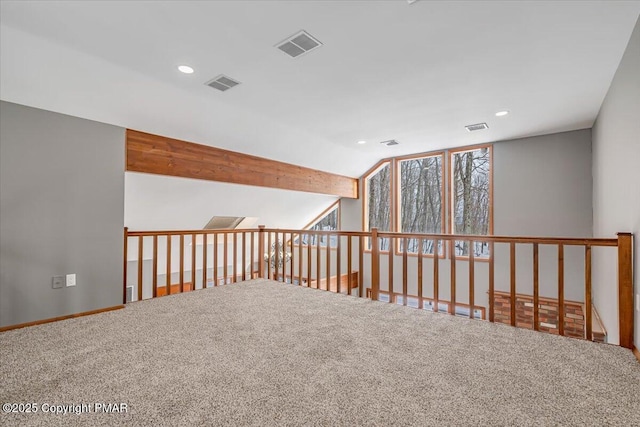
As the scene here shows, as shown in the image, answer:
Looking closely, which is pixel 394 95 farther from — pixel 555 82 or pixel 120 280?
pixel 120 280

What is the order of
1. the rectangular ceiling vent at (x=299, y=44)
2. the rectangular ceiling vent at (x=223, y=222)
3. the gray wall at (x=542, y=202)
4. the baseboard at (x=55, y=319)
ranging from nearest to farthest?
the rectangular ceiling vent at (x=299, y=44), the baseboard at (x=55, y=319), the gray wall at (x=542, y=202), the rectangular ceiling vent at (x=223, y=222)

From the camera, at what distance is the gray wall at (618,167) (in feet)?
7.64

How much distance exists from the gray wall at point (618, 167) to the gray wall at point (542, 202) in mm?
531

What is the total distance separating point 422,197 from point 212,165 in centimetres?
428

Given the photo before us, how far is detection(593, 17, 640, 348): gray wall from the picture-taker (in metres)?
2.33

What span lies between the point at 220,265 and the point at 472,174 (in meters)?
6.40

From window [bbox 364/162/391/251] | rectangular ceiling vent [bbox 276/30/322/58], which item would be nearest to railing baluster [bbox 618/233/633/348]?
rectangular ceiling vent [bbox 276/30/322/58]

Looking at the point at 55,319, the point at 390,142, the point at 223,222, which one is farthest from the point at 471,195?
the point at 55,319

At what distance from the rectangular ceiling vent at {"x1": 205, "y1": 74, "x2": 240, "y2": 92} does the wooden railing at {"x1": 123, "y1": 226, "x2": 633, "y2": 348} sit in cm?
200

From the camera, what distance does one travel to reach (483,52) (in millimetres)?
2523

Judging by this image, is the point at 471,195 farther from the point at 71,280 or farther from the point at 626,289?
the point at 71,280

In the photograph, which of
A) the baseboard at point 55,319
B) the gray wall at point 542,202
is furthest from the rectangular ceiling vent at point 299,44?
the gray wall at point 542,202

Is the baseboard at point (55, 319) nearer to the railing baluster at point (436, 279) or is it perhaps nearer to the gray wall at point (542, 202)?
the railing baluster at point (436, 279)

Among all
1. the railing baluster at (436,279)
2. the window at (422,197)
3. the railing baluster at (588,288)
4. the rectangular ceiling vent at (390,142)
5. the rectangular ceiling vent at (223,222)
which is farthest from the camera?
the rectangular ceiling vent at (223,222)
